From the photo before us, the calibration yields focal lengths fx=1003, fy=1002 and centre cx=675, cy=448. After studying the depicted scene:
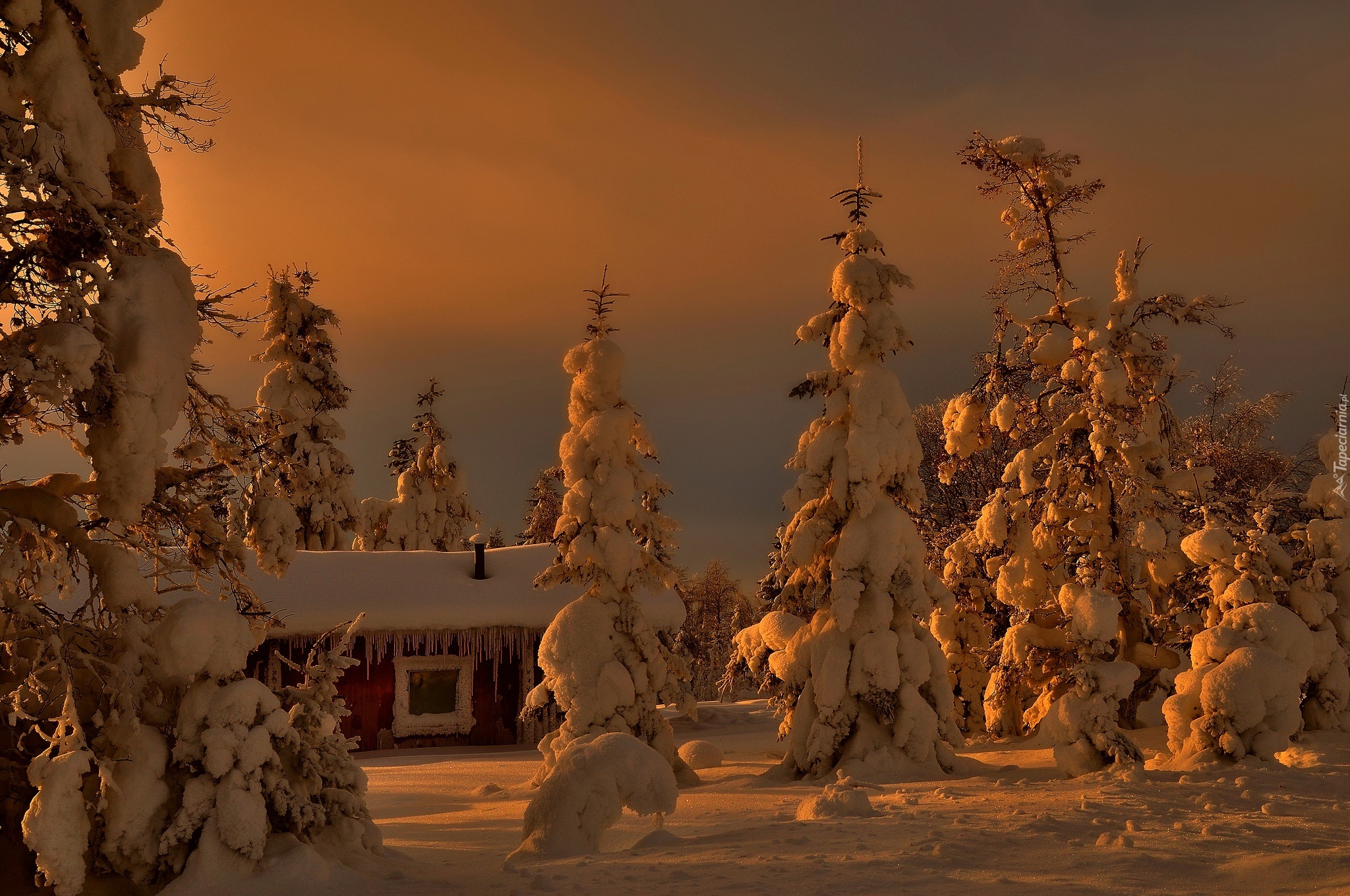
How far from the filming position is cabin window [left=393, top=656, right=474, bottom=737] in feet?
76.8

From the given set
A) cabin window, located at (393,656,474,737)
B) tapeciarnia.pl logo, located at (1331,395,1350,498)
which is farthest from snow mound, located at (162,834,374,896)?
cabin window, located at (393,656,474,737)

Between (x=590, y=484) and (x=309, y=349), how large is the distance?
50.2 ft

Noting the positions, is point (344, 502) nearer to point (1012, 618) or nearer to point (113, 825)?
point (1012, 618)

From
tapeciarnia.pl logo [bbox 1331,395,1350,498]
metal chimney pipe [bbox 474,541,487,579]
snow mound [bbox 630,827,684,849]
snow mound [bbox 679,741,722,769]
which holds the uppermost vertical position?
tapeciarnia.pl logo [bbox 1331,395,1350,498]

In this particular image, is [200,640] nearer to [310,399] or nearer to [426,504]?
[310,399]

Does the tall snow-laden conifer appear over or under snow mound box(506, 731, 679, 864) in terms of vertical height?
over

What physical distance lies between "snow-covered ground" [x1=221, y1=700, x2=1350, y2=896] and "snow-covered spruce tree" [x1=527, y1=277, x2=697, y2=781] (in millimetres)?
1948

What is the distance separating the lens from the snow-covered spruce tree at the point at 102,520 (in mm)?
7105

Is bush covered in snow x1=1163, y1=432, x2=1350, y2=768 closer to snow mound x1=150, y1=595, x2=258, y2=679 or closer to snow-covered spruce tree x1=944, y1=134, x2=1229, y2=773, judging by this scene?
snow-covered spruce tree x1=944, y1=134, x2=1229, y2=773

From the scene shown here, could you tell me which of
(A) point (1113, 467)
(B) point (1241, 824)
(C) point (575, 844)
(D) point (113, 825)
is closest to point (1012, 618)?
(A) point (1113, 467)

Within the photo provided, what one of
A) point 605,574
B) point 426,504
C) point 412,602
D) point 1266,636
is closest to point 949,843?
point 1266,636

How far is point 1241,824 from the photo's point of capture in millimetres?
9398

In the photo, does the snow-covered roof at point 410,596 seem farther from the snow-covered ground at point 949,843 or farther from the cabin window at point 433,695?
the snow-covered ground at point 949,843

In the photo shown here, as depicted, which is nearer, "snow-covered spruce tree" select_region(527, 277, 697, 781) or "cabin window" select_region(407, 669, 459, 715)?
"snow-covered spruce tree" select_region(527, 277, 697, 781)
